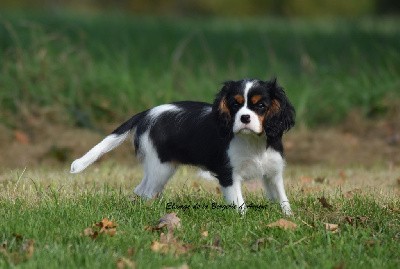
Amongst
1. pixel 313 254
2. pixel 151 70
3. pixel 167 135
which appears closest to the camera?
pixel 313 254

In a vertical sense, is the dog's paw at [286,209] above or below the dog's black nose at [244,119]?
below

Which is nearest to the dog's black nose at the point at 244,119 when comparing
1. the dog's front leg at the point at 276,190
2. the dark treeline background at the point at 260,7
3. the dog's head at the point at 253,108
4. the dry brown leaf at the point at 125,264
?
the dog's head at the point at 253,108

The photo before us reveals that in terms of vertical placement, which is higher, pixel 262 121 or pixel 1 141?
pixel 262 121

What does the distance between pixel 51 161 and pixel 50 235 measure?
18.8 ft

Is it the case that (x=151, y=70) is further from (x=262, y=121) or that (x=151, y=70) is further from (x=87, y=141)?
(x=262, y=121)

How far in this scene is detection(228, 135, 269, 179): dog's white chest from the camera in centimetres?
707

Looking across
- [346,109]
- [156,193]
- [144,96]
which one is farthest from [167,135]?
[346,109]

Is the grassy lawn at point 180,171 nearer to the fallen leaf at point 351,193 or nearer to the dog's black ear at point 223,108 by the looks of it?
the fallen leaf at point 351,193

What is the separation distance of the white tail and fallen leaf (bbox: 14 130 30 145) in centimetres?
462

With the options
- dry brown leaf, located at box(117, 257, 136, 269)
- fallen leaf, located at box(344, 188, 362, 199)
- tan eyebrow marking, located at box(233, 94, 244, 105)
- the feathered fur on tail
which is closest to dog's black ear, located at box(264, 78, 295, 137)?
tan eyebrow marking, located at box(233, 94, 244, 105)

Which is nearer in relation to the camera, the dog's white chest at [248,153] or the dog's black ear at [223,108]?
the dog's black ear at [223,108]

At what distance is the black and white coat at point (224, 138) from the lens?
691 centimetres

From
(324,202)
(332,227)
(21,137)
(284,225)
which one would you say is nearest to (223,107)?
(324,202)

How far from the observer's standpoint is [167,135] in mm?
7488
